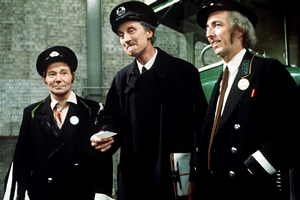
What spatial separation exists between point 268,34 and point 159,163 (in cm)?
262

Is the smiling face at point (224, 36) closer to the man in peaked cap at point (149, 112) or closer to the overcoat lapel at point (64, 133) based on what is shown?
the man in peaked cap at point (149, 112)

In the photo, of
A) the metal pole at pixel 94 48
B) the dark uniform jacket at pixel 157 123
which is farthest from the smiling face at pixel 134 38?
the metal pole at pixel 94 48

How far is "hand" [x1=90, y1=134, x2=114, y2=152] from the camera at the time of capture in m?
2.00

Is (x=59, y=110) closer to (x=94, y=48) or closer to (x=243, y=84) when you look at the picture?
(x=243, y=84)

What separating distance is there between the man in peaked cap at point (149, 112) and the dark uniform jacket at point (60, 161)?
300 mm

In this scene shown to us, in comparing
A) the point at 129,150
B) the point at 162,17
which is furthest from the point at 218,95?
the point at 162,17

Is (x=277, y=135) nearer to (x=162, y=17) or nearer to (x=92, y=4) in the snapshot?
(x=162, y=17)

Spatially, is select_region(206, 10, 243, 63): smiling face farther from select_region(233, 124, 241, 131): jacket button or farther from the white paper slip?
the white paper slip

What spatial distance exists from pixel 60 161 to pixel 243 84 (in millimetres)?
1424

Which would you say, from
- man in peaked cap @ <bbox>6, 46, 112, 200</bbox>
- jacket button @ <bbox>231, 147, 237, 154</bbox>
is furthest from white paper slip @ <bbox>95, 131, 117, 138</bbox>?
jacket button @ <bbox>231, 147, 237, 154</bbox>

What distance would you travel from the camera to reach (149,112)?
6.50ft

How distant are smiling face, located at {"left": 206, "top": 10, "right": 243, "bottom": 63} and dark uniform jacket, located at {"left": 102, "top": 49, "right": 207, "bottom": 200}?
32 cm

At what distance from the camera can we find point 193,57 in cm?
459

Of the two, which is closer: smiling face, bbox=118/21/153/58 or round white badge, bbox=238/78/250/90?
round white badge, bbox=238/78/250/90
